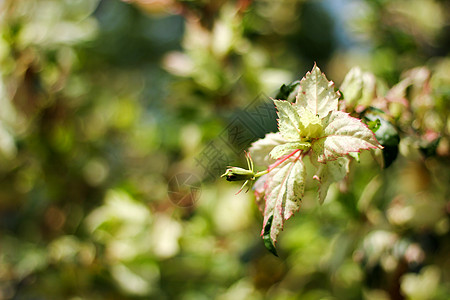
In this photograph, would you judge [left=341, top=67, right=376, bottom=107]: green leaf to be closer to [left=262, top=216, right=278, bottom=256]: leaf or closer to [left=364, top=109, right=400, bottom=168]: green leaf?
[left=364, top=109, right=400, bottom=168]: green leaf

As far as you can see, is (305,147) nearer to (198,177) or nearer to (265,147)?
(265,147)

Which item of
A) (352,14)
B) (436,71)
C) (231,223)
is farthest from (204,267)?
(352,14)

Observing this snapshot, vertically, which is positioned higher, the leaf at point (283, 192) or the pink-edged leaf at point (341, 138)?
the pink-edged leaf at point (341, 138)

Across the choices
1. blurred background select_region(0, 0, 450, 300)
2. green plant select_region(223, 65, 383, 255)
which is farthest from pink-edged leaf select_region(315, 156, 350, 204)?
blurred background select_region(0, 0, 450, 300)

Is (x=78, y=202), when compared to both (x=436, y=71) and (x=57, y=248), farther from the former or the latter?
(x=436, y=71)

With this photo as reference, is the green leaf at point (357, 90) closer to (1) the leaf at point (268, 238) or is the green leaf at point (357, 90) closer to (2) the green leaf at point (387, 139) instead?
(2) the green leaf at point (387, 139)

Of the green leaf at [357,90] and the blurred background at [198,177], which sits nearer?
the green leaf at [357,90]

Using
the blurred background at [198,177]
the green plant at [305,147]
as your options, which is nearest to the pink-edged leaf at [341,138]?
the green plant at [305,147]
